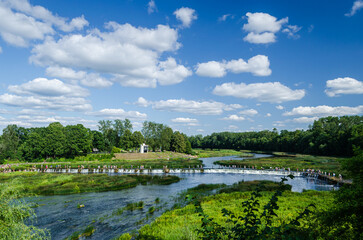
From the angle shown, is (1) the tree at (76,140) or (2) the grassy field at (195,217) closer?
(2) the grassy field at (195,217)

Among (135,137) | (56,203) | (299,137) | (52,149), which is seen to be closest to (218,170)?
(56,203)

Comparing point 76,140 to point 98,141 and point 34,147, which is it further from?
point 98,141

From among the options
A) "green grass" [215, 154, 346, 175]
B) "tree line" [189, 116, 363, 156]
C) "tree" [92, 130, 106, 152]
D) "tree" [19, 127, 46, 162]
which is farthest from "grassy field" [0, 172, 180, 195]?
"tree line" [189, 116, 363, 156]

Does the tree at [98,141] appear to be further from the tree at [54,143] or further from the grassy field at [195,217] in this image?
the grassy field at [195,217]

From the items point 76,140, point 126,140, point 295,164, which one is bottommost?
point 295,164

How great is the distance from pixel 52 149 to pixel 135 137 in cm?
5391

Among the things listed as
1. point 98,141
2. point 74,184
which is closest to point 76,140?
point 98,141

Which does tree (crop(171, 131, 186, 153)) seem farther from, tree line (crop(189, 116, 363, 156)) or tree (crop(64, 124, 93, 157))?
tree line (crop(189, 116, 363, 156))

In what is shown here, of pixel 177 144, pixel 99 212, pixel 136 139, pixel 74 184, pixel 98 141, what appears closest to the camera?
pixel 99 212

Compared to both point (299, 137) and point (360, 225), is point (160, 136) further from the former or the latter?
point (360, 225)

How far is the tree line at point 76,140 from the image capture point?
92.3 metres

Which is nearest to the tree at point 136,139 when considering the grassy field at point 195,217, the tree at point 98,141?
the tree at point 98,141

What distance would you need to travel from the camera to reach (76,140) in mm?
99438

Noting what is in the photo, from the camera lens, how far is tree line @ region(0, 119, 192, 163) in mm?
92312
